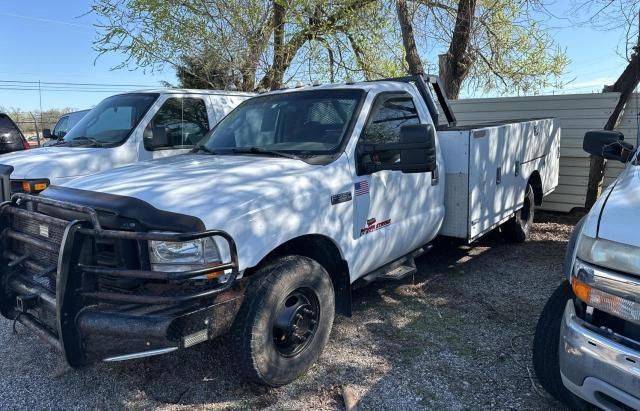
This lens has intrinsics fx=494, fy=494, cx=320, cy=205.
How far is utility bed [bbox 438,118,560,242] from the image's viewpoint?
16.1 feet

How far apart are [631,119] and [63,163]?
836cm

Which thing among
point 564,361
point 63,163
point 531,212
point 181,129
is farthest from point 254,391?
point 531,212

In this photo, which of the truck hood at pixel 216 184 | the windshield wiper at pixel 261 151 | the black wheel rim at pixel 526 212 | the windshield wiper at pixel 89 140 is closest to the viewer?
the truck hood at pixel 216 184

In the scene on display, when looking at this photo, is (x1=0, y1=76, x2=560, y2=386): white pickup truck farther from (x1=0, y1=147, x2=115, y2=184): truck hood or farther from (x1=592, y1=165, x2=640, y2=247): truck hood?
(x1=0, y1=147, x2=115, y2=184): truck hood

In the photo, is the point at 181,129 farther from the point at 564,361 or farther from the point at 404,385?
the point at 564,361

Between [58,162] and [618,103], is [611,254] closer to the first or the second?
[58,162]

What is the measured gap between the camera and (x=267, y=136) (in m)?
4.30

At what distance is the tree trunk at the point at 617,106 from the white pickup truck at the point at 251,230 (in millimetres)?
4324

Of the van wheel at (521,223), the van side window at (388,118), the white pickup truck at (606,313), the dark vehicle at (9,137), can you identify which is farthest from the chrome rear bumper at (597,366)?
the dark vehicle at (9,137)

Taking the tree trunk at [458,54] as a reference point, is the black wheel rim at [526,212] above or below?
below

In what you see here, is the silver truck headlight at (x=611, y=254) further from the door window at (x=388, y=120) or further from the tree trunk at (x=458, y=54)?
the tree trunk at (x=458, y=54)

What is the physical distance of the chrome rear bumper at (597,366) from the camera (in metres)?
2.12

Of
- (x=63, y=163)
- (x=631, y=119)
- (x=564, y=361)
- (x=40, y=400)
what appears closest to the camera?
(x=564, y=361)

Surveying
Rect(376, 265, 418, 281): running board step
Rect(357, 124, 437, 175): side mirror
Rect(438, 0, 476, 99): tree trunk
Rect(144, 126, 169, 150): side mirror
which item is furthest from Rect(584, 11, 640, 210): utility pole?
Rect(144, 126, 169, 150): side mirror
